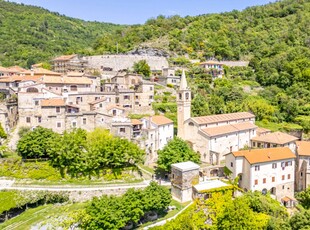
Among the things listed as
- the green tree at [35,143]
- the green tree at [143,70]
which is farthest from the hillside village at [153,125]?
the green tree at [143,70]

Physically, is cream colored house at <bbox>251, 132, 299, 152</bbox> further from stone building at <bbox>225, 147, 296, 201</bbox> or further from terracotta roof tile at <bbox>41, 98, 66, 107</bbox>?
terracotta roof tile at <bbox>41, 98, 66, 107</bbox>

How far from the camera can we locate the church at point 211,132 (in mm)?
47594

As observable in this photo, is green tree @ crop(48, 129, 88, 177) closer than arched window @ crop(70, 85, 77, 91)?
Yes

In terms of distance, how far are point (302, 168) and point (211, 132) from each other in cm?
1385

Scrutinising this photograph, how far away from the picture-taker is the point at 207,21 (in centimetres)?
12150

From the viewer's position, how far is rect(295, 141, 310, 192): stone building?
4562 centimetres

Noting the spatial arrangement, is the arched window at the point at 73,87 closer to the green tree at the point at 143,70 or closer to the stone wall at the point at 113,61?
the green tree at the point at 143,70

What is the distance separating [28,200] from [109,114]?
1712 centimetres

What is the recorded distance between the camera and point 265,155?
4253 centimetres

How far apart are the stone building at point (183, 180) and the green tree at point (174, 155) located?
2.08 metres

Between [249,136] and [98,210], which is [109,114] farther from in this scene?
[249,136]

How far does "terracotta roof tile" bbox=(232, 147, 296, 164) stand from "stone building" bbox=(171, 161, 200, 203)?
682 cm

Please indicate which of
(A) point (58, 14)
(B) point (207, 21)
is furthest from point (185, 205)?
(A) point (58, 14)

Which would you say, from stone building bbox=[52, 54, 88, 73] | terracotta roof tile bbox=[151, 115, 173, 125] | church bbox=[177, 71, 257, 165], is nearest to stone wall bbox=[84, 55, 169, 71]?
stone building bbox=[52, 54, 88, 73]
